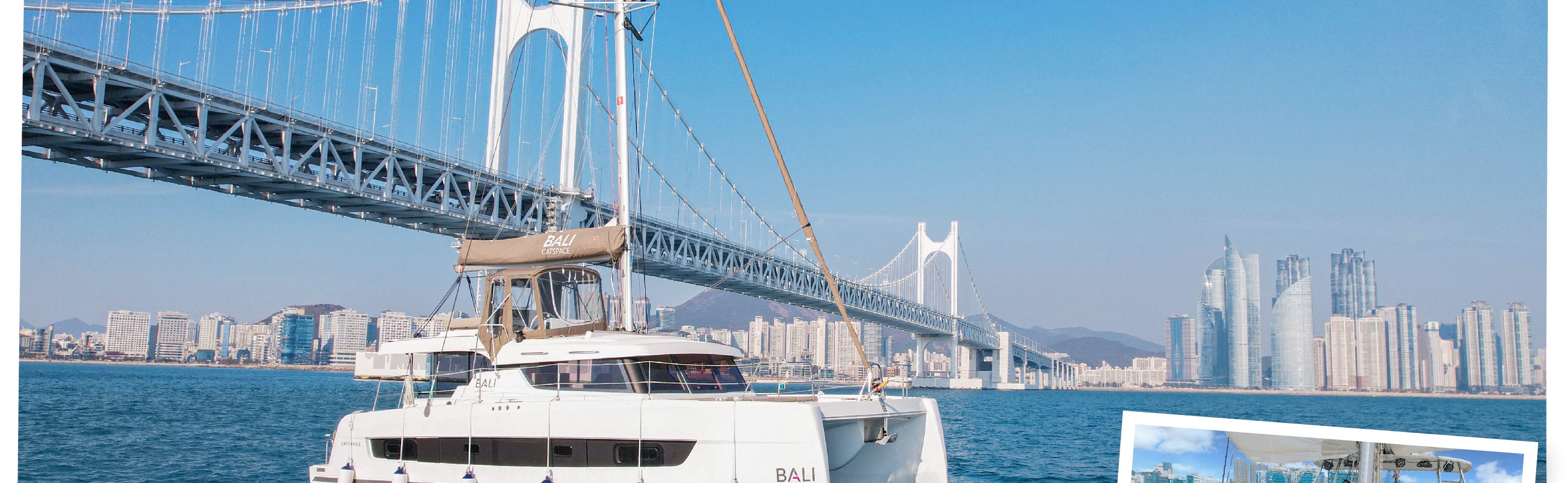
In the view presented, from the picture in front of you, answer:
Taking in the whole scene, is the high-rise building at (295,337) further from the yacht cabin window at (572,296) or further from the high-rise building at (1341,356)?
the yacht cabin window at (572,296)

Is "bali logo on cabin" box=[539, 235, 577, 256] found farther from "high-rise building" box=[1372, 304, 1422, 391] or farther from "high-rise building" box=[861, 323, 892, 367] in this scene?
"high-rise building" box=[1372, 304, 1422, 391]

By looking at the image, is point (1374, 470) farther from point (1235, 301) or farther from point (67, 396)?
point (1235, 301)

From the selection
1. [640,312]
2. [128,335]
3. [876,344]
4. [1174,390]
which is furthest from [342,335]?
[640,312]

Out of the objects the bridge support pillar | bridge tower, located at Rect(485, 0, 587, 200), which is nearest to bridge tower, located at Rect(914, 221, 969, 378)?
the bridge support pillar

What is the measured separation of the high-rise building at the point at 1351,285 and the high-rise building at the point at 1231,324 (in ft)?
27.2

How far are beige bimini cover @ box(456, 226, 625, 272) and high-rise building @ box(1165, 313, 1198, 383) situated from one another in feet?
398

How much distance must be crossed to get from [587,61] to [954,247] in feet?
219

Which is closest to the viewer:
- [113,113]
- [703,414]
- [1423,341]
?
[703,414]

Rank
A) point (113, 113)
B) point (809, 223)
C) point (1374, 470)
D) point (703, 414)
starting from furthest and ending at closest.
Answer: point (113, 113) → point (809, 223) → point (703, 414) → point (1374, 470)

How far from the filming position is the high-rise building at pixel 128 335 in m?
115

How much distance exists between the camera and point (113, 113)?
24875 mm

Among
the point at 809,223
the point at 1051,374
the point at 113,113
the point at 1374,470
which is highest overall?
the point at 113,113

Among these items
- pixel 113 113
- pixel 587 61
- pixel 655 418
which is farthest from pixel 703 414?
pixel 587 61

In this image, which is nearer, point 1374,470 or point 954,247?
point 1374,470
